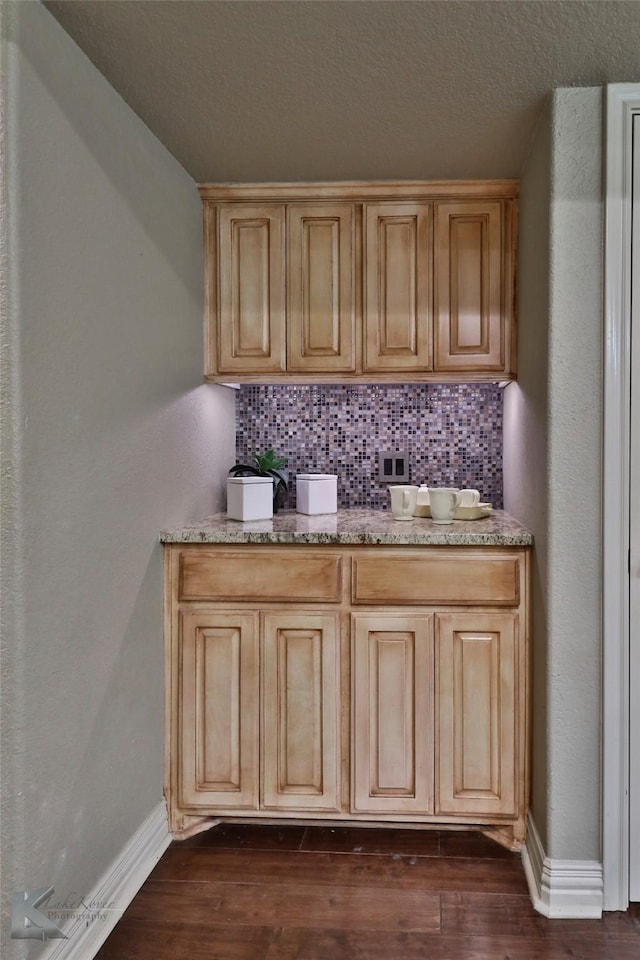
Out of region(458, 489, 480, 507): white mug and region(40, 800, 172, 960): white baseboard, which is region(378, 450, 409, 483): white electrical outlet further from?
region(40, 800, 172, 960): white baseboard

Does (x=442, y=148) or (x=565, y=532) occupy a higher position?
(x=442, y=148)

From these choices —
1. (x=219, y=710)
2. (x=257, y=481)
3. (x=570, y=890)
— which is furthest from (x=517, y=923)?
(x=257, y=481)

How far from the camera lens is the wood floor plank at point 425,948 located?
169 cm

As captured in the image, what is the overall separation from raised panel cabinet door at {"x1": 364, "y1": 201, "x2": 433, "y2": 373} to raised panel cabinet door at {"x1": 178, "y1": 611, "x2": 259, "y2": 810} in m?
1.10

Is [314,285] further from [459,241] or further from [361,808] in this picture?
[361,808]

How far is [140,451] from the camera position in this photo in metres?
2.05

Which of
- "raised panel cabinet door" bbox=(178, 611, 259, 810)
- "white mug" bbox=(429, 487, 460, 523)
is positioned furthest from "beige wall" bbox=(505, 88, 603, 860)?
"raised panel cabinet door" bbox=(178, 611, 259, 810)

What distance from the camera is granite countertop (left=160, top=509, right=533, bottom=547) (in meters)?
2.18

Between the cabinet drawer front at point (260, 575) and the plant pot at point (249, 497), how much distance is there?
1.02ft

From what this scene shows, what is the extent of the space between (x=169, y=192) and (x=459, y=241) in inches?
41.4

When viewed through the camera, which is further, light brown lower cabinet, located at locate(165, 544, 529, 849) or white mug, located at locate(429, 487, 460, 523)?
white mug, located at locate(429, 487, 460, 523)

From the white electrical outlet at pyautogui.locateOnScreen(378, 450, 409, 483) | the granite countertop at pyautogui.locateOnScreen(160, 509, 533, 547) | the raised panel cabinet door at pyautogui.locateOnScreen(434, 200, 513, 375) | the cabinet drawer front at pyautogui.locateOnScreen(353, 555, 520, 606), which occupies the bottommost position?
the cabinet drawer front at pyautogui.locateOnScreen(353, 555, 520, 606)

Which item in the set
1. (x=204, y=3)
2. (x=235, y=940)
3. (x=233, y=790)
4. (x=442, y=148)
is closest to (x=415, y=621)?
(x=233, y=790)
